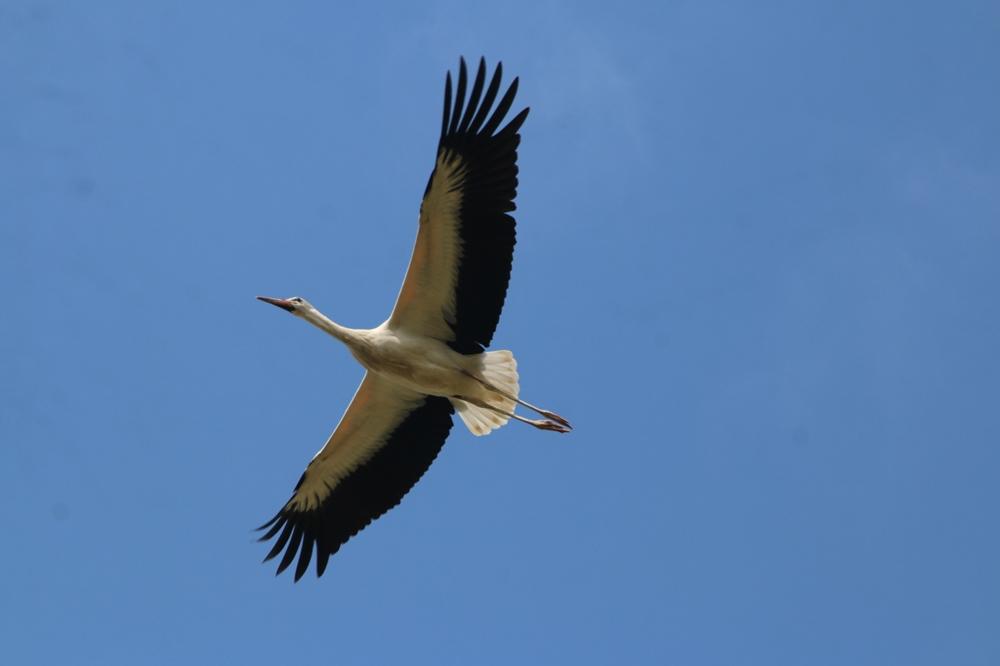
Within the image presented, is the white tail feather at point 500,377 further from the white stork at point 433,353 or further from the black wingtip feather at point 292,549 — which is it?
the black wingtip feather at point 292,549

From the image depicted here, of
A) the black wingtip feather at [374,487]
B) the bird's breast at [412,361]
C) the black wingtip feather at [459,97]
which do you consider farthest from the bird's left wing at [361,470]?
the black wingtip feather at [459,97]

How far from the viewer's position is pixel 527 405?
39.4 ft

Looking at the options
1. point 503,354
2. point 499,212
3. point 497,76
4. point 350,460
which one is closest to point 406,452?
point 350,460

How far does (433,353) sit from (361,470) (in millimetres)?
1514

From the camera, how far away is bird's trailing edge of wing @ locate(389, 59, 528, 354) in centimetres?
1100

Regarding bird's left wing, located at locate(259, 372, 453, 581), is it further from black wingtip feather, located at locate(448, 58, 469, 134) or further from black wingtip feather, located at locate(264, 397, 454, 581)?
black wingtip feather, located at locate(448, 58, 469, 134)

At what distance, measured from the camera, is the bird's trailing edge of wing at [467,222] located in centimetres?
1100

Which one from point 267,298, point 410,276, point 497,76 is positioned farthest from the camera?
point 267,298

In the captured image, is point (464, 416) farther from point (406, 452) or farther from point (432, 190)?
point (432, 190)

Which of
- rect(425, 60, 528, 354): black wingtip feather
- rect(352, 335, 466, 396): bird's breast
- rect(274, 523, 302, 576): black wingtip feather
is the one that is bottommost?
rect(274, 523, 302, 576): black wingtip feather

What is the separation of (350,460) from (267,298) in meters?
1.62

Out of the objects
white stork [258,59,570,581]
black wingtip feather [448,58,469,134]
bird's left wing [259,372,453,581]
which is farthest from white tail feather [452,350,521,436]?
black wingtip feather [448,58,469,134]

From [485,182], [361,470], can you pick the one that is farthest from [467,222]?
[361,470]

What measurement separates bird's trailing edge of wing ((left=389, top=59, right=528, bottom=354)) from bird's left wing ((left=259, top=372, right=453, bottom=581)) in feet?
3.26
